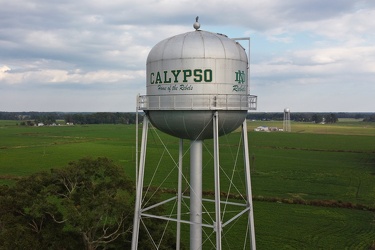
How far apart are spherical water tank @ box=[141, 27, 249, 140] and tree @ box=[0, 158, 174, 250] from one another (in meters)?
6.38

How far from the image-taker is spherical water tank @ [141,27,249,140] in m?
12.6

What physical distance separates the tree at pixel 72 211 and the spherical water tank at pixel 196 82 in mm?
6384

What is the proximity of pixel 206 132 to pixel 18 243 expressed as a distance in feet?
30.6

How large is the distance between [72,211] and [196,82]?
8457 millimetres

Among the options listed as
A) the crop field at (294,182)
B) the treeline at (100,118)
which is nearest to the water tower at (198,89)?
the crop field at (294,182)

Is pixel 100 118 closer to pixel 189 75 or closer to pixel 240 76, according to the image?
pixel 240 76

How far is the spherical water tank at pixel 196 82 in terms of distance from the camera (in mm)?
12578

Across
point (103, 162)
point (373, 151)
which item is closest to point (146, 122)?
point (103, 162)

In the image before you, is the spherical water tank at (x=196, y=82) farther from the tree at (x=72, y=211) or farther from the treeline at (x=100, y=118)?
the treeline at (x=100, y=118)

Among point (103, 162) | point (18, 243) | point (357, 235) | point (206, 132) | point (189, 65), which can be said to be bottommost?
Result: point (357, 235)

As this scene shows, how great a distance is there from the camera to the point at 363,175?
50438 millimetres

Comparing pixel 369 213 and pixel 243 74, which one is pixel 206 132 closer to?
pixel 243 74

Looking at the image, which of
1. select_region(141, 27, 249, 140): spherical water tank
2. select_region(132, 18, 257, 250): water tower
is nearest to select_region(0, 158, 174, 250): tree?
select_region(132, 18, 257, 250): water tower

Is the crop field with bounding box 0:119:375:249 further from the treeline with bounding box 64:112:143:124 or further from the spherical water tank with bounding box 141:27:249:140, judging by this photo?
the treeline with bounding box 64:112:143:124
